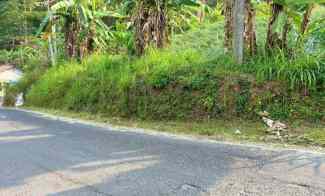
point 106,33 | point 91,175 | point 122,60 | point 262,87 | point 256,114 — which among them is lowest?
point 91,175

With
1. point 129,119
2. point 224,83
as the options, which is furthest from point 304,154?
point 129,119

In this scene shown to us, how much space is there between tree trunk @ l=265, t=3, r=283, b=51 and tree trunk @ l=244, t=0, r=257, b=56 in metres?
0.42

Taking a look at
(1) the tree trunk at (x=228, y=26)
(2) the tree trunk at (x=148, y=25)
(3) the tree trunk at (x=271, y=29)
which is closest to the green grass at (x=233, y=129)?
(3) the tree trunk at (x=271, y=29)

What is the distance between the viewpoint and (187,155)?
5199 millimetres

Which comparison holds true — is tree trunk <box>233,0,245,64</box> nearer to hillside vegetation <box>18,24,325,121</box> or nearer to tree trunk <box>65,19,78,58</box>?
hillside vegetation <box>18,24,325,121</box>

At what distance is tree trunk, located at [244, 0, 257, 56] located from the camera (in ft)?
28.3

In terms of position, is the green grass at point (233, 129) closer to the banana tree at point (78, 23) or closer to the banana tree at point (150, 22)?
the banana tree at point (150, 22)

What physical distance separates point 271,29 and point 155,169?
5.29m

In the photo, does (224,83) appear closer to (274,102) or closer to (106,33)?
(274,102)

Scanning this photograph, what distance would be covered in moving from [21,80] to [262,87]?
17728 millimetres

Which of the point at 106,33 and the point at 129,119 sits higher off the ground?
the point at 106,33

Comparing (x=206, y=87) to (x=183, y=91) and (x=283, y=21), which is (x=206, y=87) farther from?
(x=283, y=21)

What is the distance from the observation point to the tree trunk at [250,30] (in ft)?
28.3

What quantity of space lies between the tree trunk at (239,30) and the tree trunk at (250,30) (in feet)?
1.45
